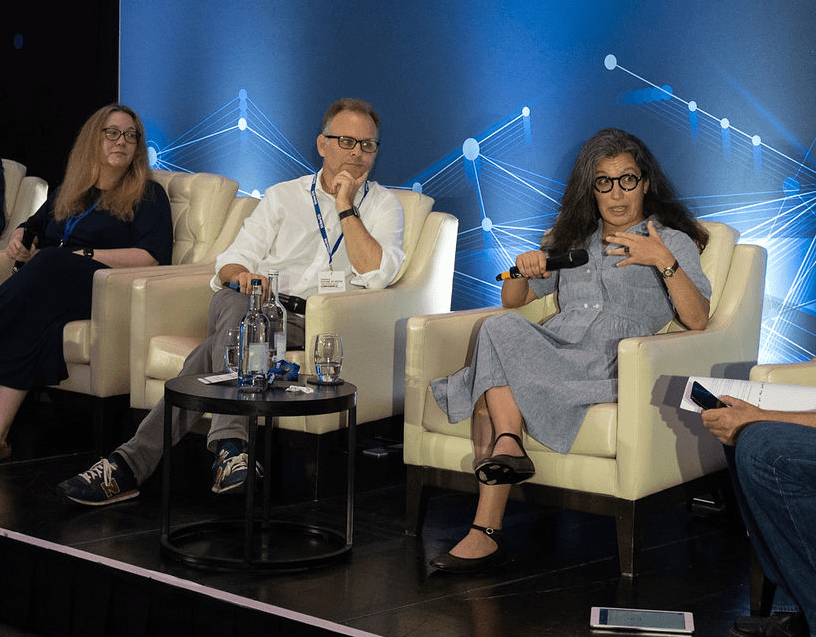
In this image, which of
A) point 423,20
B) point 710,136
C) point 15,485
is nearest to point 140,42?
point 423,20

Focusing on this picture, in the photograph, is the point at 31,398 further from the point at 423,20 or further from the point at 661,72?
the point at 661,72

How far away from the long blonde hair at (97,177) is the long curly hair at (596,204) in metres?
1.92

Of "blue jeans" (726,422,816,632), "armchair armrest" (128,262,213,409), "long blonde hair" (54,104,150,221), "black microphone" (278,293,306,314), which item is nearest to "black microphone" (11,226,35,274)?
"long blonde hair" (54,104,150,221)

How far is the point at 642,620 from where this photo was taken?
2578 millimetres

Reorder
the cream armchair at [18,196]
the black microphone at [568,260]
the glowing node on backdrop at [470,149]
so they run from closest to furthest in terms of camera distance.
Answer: the black microphone at [568,260], the glowing node on backdrop at [470,149], the cream armchair at [18,196]

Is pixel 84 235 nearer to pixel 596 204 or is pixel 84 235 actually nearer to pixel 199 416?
pixel 199 416

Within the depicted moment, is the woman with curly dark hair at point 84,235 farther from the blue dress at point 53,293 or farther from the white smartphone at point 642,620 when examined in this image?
the white smartphone at point 642,620

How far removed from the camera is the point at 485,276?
444cm

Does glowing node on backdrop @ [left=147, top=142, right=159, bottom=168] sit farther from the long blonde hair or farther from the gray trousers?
the gray trousers

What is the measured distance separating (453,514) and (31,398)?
2.25 metres

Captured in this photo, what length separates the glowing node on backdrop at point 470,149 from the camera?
441 centimetres

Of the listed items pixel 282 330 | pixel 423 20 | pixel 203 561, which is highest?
pixel 423 20

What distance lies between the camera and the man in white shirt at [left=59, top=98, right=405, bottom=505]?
3781mm

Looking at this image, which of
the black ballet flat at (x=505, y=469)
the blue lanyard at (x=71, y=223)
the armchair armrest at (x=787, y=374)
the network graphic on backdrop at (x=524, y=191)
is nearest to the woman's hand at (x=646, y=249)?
the armchair armrest at (x=787, y=374)
